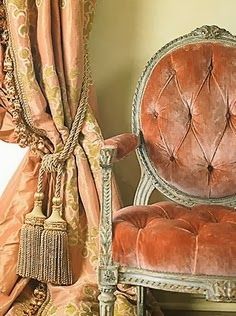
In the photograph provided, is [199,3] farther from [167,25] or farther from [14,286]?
[14,286]

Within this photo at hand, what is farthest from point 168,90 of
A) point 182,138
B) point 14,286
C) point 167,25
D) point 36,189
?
point 14,286

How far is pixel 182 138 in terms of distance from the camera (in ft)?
6.88

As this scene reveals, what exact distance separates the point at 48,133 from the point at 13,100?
0.51ft

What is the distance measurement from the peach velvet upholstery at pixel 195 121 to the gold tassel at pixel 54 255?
38 cm

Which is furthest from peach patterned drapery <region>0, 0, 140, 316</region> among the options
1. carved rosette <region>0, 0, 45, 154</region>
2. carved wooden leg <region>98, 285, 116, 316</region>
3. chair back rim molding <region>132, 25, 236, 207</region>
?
carved wooden leg <region>98, 285, 116, 316</region>

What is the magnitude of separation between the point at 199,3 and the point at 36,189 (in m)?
0.92

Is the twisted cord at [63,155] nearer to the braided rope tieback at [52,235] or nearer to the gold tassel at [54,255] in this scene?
the braided rope tieback at [52,235]

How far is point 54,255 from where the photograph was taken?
2043 millimetres

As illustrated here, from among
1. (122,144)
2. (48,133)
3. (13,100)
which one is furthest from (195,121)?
(13,100)

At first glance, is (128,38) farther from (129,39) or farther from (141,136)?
(141,136)

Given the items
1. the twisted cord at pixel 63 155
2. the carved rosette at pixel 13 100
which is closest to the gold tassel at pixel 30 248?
the twisted cord at pixel 63 155

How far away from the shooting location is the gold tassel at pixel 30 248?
2.06m

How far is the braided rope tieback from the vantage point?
2.05m

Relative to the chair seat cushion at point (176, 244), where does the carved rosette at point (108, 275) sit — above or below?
below
